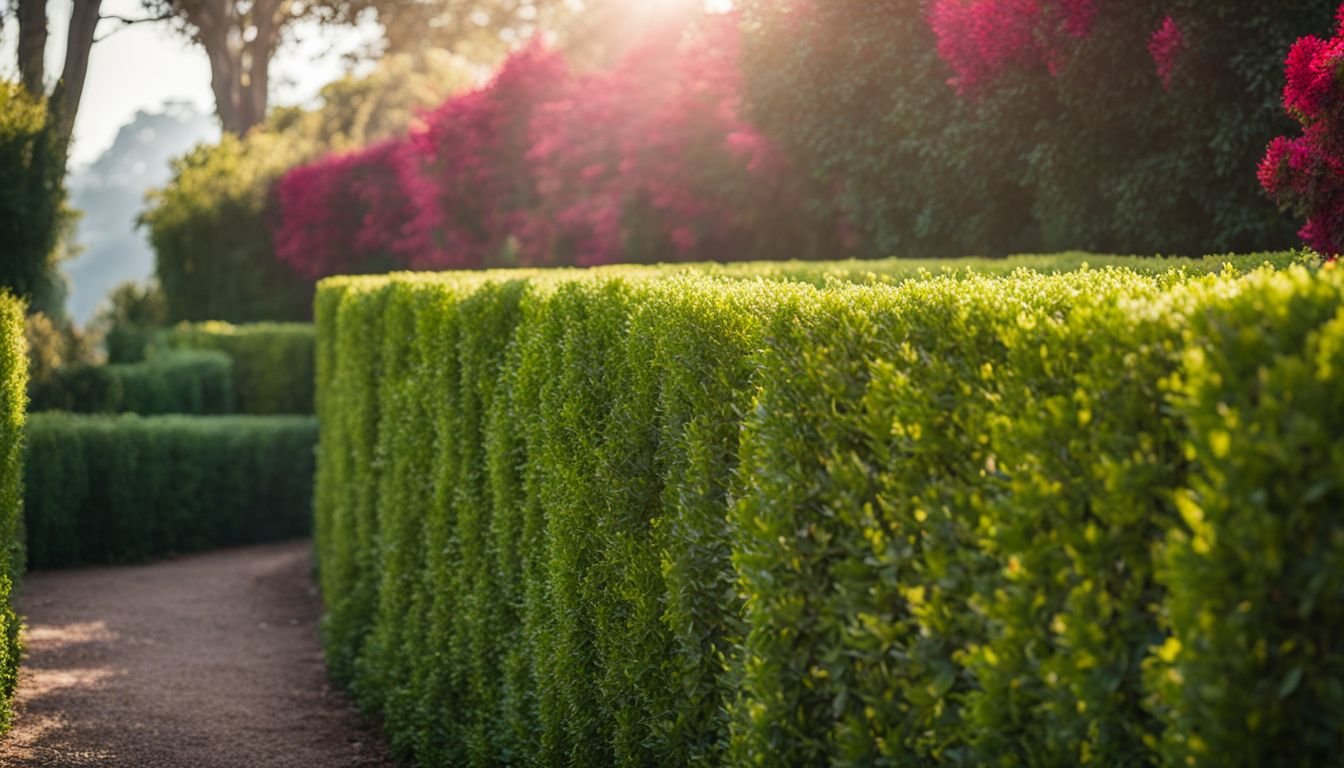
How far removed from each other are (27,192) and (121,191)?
15596cm

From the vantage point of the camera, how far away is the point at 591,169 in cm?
1831

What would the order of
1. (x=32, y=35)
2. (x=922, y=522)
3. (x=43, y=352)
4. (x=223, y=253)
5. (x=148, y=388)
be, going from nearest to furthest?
(x=922, y=522)
(x=43, y=352)
(x=148, y=388)
(x=32, y=35)
(x=223, y=253)

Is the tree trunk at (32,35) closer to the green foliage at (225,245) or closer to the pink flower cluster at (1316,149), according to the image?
the green foliage at (225,245)

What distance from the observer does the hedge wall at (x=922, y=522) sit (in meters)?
2.52

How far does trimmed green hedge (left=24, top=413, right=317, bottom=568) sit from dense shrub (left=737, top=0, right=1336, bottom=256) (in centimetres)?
827

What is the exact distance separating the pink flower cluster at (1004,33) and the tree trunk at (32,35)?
18753 mm

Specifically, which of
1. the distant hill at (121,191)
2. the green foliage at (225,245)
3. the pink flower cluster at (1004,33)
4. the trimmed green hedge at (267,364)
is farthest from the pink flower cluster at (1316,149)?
the distant hill at (121,191)

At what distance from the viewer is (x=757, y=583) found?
12.8 ft

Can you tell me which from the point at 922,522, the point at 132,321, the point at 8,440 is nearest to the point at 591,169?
the point at 8,440

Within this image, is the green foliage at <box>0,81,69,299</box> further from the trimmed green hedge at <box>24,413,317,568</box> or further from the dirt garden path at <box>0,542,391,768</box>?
the dirt garden path at <box>0,542,391,768</box>

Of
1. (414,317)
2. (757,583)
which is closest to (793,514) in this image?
(757,583)

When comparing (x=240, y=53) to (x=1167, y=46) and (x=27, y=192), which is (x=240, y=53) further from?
(x=1167, y=46)

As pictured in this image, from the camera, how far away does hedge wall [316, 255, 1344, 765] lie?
252cm

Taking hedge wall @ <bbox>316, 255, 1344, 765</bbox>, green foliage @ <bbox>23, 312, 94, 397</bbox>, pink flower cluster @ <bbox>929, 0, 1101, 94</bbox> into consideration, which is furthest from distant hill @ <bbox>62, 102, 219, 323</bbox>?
hedge wall @ <bbox>316, 255, 1344, 765</bbox>
